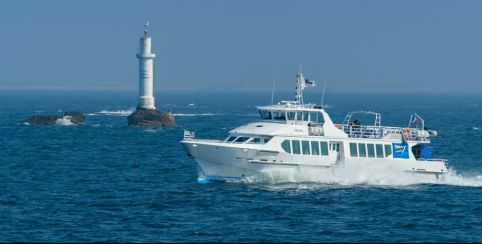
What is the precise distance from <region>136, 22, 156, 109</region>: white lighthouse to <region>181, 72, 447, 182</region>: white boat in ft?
225

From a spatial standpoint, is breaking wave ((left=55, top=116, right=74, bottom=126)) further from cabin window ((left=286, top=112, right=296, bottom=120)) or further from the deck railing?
the deck railing

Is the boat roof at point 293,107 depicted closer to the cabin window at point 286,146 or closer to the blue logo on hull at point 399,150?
the cabin window at point 286,146

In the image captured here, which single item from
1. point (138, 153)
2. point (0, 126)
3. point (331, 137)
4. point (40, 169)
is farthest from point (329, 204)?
point (0, 126)

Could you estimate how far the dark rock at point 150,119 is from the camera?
116 meters

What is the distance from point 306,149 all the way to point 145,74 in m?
74.2

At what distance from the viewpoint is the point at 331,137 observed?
172 ft

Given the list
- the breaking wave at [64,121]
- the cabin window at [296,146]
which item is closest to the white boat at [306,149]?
the cabin window at [296,146]

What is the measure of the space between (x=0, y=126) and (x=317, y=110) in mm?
73993

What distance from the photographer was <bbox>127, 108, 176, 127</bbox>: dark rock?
11594 centimetres

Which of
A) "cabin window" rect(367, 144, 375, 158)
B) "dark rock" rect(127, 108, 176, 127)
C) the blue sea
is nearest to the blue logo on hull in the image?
"cabin window" rect(367, 144, 375, 158)

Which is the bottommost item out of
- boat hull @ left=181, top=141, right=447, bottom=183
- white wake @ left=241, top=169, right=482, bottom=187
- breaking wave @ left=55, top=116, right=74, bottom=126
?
breaking wave @ left=55, top=116, right=74, bottom=126

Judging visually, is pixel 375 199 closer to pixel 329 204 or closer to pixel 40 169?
pixel 329 204

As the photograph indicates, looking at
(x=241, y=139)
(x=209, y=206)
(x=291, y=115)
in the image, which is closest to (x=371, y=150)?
(x=291, y=115)

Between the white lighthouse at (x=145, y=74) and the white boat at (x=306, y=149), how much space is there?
68550 millimetres
